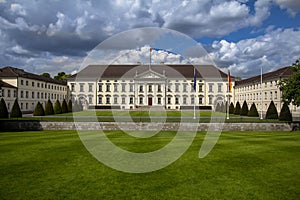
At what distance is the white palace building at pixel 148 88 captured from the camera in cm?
6384

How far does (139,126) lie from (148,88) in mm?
41183

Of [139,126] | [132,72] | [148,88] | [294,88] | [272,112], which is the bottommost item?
[139,126]

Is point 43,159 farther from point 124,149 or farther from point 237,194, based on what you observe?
point 237,194

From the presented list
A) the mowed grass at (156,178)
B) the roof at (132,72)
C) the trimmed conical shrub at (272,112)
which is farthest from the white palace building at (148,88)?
the mowed grass at (156,178)

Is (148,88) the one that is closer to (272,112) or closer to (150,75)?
(150,75)

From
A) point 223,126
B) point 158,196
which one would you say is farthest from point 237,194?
point 223,126

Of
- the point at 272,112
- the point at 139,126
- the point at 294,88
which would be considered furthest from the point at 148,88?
the point at 294,88

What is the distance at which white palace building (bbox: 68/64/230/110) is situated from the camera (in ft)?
209

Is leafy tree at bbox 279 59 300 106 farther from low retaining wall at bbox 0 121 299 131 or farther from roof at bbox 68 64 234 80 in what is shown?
roof at bbox 68 64 234 80

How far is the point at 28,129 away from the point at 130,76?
42759 mm

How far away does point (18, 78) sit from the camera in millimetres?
47531

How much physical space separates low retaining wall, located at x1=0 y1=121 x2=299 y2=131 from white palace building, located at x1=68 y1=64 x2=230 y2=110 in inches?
1530

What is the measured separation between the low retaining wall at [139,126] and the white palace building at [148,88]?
38853mm

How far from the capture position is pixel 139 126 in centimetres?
2339
